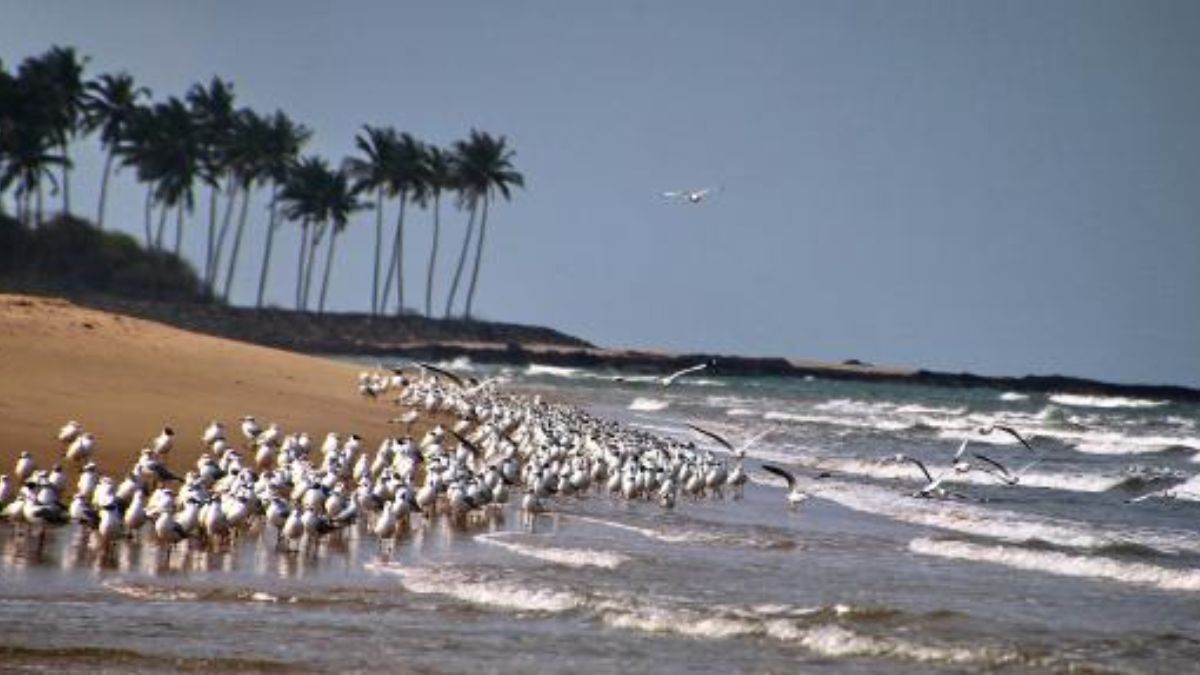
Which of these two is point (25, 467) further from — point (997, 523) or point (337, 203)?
point (337, 203)

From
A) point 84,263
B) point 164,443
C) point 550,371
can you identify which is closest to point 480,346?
point 550,371

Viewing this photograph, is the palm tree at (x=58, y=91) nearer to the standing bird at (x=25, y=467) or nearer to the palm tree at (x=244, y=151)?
the palm tree at (x=244, y=151)

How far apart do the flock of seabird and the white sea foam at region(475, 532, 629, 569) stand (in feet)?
4.36

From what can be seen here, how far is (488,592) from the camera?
20.6 meters

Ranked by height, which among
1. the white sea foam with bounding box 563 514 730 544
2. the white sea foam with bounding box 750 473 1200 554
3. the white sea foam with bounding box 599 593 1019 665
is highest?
the white sea foam with bounding box 750 473 1200 554

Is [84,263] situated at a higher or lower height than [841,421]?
higher

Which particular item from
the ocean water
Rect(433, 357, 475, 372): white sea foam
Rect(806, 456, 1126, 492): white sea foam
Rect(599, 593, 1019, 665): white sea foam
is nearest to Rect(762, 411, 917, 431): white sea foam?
Rect(806, 456, 1126, 492): white sea foam

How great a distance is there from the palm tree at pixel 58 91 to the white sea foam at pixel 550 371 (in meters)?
23.3

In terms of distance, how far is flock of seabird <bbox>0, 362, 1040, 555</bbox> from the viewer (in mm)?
22609

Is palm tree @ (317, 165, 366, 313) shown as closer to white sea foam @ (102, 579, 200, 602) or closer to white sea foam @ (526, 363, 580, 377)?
white sea foam @ (526, 363, 580, 377)

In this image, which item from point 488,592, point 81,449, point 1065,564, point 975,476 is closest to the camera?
point 488,592

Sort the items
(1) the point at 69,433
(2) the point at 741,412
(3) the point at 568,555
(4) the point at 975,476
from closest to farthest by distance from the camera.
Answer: (3) the point at 568,555, (1) the point at 69,433, (4) the point at 975,476, (2) the point at 741,412

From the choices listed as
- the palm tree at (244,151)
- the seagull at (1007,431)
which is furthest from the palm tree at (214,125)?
the seagull at (1007,431)

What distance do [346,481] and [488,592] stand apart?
899 cm
